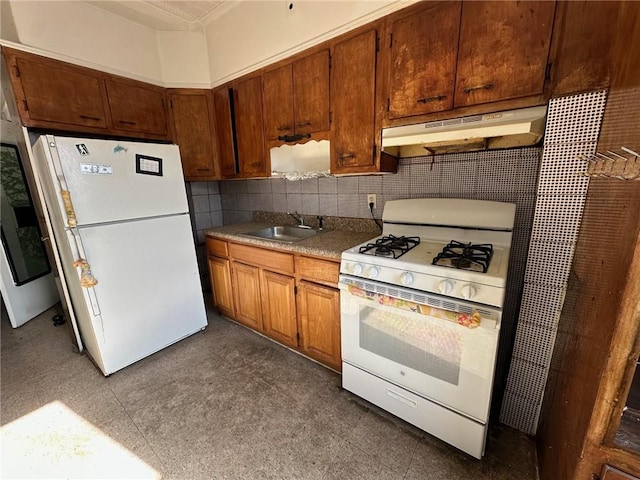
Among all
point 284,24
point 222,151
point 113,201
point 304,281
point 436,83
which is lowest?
point 304,281

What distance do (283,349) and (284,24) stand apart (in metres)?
2.52

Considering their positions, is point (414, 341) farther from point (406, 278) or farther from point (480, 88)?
point (480, 88)

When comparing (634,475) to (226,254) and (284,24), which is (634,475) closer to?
(226,254)

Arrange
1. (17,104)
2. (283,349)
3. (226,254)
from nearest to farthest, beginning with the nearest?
(17,104) → (283,349) → (226,254)

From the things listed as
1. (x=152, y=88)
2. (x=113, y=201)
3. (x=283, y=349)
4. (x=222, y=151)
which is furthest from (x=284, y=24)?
(x=283, y=349)

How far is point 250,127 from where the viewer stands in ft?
7.59

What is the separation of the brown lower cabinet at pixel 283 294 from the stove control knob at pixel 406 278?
47 cm

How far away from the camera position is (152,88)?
2426 millimetres

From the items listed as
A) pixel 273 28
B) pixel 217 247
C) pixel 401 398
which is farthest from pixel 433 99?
pixel 217 247

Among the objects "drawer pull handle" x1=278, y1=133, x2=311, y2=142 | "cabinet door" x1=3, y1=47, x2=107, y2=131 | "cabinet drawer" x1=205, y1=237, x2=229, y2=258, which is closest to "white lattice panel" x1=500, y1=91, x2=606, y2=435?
"drawer pull handle" x1=278, y1=133, x2=311, y2=142

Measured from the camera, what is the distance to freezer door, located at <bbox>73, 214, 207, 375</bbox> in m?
1.86

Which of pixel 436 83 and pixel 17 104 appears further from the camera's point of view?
pixel 17 104

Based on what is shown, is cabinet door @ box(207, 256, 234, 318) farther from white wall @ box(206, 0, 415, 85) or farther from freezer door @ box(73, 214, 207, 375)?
white wall @ box(206, 0, 415, 85)

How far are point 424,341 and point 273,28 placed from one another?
2355 mm
